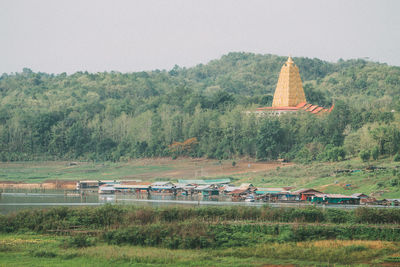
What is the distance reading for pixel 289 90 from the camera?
299 feet

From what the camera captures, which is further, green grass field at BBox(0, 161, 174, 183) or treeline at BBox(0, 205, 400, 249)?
green grass field at BBox(0, 161, 174, 183)

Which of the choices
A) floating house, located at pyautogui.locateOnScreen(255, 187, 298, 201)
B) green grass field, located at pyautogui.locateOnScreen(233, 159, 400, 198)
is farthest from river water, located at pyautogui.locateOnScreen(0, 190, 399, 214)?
green grass field, located at pyautogui.locateOnScreen(233, 159, 400, 198)

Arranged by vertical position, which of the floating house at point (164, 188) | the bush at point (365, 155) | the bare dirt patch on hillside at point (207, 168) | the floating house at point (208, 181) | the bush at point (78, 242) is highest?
the bush at point (365, 155)

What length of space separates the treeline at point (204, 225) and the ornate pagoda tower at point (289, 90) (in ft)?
180

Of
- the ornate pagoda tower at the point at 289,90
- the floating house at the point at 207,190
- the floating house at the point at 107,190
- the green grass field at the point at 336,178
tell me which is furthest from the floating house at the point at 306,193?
the ornate pagoda tower at the point at 289,90

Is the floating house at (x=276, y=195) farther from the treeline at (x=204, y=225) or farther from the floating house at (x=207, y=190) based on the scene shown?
the treeline at (x=204, y=225)

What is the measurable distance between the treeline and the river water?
10.5m

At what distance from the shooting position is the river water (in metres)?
48.3

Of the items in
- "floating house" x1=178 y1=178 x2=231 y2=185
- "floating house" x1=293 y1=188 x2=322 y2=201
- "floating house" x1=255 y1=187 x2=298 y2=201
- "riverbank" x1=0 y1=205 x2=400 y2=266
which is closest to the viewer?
"riverbank" x1=0 y1=205 x2=400 y2=266

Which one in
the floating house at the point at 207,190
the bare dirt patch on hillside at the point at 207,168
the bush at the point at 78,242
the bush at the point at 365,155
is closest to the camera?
the bush at the point at 78,242

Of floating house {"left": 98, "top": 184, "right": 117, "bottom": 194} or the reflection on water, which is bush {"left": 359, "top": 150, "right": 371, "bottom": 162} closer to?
the reflection on water

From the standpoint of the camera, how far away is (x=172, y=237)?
99.5 ft

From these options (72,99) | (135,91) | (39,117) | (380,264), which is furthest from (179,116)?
(380,264)

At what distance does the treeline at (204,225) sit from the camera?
30.5 meters
